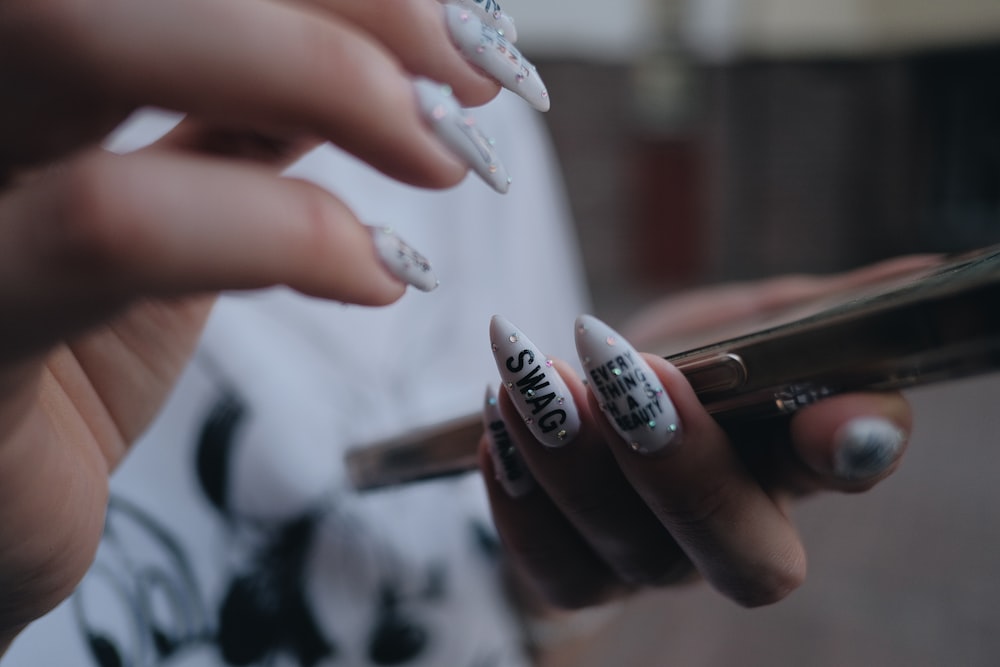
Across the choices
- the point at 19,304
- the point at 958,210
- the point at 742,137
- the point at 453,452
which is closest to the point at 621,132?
the point at 742,137

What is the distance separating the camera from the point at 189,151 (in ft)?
0.48

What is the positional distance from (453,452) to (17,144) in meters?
0.22

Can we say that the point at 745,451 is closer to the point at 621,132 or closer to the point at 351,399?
the point at 351,399

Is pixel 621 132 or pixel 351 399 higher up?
pixel 351 399

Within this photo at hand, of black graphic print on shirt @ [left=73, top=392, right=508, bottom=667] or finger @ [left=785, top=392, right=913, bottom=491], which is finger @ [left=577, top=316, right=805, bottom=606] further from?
black graphic print on shirt @ [left=73, top=392, right=508, bottom=667]

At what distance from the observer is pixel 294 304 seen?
1.74 ft

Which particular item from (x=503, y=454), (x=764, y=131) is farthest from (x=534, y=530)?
(x=764, y=131)

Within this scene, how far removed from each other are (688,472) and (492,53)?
5.8 inches

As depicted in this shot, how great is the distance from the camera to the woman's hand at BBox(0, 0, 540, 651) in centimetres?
12

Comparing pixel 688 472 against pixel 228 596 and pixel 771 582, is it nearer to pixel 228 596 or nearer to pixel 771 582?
pixel 771 582

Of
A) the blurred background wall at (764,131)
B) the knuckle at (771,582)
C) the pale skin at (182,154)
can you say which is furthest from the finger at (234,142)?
the blurred background wall at (764,131)

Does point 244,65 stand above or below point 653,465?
above

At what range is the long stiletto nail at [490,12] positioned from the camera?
191 millimetres

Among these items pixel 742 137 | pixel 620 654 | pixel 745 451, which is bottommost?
pixel 742 137
